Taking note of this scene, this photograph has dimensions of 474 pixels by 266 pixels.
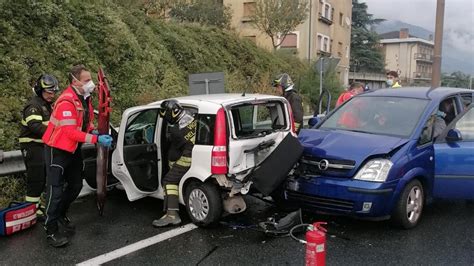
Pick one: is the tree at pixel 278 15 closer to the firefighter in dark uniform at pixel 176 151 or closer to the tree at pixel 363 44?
the firefighter in dark uniform at pixel 176 151

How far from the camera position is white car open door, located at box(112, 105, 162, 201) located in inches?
A: 231

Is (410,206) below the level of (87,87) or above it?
below

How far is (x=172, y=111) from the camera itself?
17.1ft

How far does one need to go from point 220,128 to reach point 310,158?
43.4 inches

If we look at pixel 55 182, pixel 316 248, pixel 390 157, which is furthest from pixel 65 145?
pixel 390 157

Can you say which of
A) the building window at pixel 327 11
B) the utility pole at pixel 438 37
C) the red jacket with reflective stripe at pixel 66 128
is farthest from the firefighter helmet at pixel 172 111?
the building window at pixel 327 11

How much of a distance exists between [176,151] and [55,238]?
1.60m

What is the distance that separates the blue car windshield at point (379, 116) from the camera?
5613mm

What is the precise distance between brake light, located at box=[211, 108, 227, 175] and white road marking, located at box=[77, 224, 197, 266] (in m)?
0.81

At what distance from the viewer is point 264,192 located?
16.7ft

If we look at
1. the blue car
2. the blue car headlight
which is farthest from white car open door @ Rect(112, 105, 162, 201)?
the blue car headlight

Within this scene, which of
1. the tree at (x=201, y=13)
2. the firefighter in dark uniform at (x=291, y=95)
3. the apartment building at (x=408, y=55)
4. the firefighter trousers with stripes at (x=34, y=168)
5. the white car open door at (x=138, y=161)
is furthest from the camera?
the apartment building at (x=408, y=55)

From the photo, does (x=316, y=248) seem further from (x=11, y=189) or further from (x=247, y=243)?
(x=11, y=189)

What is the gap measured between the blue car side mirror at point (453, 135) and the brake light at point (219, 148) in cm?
267
